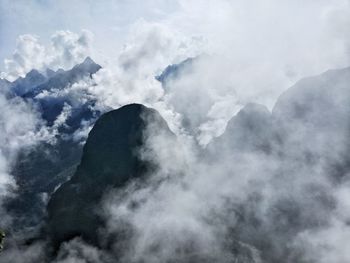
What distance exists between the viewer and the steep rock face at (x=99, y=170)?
122 metres

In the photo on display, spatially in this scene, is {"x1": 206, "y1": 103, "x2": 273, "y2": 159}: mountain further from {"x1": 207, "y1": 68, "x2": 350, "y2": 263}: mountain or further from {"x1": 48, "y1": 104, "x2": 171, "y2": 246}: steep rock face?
{"x1": 48, "y1": 104, "x2": 171, "y2": 246}: steep rock face

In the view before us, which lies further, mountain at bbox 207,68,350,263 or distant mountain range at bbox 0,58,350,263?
distant mountain range at bbox 0,58,350,263

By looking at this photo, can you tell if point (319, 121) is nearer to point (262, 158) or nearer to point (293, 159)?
point (293, 159)

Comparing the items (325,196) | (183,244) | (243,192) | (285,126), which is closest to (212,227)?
(183,244)

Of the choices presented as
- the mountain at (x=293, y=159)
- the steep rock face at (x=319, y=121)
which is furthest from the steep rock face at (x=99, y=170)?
the steep rock face at (x=319, y=121)

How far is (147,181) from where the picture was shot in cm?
13000

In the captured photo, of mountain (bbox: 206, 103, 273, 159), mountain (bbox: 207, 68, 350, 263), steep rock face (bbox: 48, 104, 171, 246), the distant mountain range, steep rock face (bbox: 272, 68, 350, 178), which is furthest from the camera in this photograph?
mountain (bbox: 206, 103, 273, 159)

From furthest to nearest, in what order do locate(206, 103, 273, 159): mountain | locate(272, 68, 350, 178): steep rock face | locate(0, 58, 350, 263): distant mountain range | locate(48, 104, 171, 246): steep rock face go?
locate(206, 103, 273, 159): mountain < locate(48, 104, 171, 246): steep rock face < locate(272, 68, 350, 178): steep rock face < locate(0, 58, 350, 263): distant mountain range

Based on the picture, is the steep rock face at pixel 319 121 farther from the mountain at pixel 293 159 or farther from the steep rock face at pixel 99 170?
the steep rock face at pixel 99 170

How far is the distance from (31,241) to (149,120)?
4777 centimetres

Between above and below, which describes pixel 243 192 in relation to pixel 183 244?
above

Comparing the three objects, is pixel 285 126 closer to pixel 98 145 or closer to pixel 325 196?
pixel 325 196

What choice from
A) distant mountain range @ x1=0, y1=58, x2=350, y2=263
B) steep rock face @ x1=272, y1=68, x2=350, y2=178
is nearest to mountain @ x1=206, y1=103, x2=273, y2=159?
distant mountain range @ x1=0, y1=58, x2=350, y2=263

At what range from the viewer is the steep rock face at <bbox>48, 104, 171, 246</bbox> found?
12169 centimetres
